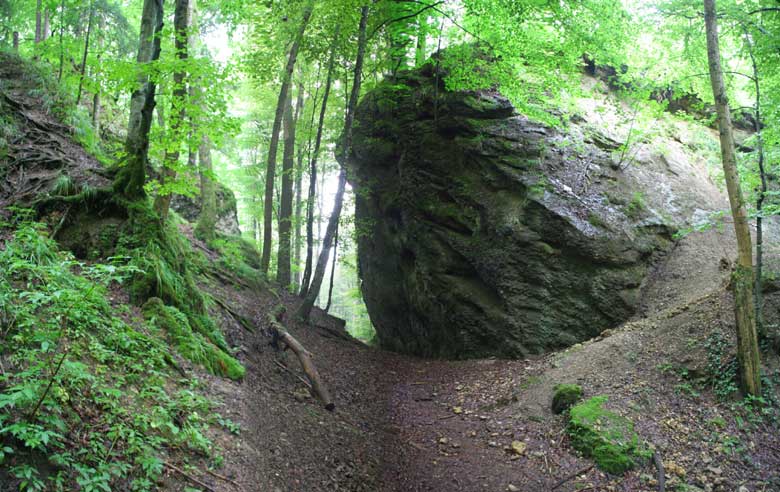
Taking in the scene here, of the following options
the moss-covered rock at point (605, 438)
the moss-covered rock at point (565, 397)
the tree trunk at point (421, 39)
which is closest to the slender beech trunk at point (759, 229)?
the moss-covered rock at point (605, 438)

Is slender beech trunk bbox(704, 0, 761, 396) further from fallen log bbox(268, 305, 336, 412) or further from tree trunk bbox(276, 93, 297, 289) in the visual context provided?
tree trunk bbox(276, 93, 297, 289)

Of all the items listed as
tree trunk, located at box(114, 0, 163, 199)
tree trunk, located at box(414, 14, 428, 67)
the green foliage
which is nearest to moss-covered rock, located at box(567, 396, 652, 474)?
the green foliage

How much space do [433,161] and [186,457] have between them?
35.4 feet

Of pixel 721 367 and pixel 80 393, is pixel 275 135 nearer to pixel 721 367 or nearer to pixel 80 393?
pixel 80 393

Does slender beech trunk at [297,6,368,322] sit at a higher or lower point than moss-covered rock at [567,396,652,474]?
higher

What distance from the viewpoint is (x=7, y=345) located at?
124 inches

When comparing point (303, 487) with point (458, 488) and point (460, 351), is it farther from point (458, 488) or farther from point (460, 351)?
point (460, 351)

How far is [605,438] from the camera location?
19.3 ft

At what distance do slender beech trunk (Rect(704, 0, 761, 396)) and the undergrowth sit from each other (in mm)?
7029

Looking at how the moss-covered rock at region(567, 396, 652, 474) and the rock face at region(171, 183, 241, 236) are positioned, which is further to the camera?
the rock face at region(171, 183, 241, 236)

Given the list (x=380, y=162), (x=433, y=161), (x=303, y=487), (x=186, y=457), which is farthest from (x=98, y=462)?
(x=380, y=162)

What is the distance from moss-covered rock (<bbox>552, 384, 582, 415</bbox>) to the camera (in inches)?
275

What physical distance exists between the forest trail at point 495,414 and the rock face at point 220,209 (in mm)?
7497

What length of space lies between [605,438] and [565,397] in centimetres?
118
